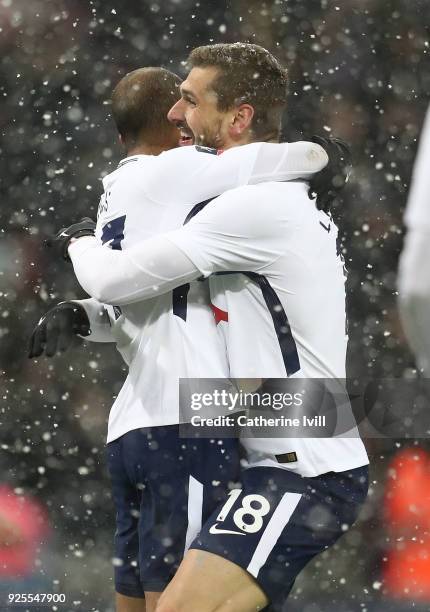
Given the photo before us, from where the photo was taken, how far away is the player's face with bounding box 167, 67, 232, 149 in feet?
6.83

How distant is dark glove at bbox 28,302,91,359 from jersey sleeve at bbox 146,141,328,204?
0.36 m

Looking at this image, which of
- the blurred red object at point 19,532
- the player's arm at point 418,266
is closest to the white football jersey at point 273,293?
the player's arm at point 418,266

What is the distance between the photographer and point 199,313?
1955 mm

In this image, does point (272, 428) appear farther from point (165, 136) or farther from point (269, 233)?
point (165, 136)

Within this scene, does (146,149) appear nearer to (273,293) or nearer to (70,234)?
(70,234)

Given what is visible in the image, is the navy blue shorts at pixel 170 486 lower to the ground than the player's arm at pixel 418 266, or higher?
lower

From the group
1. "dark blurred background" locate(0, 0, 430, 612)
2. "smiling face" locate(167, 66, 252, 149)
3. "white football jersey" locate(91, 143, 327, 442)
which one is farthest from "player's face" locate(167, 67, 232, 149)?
"dark blurred background" locate(0, 0, 430, 612)

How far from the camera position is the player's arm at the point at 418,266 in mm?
863

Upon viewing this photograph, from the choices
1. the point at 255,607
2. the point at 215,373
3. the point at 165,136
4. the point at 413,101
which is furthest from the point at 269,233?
the point at 413,101

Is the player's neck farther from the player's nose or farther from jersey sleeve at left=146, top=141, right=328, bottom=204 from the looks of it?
jersey sleeve at left=146, top=141, right=328, bottom=204

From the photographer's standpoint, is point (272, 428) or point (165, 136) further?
point (165, 136)

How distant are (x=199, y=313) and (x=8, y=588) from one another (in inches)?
94.3

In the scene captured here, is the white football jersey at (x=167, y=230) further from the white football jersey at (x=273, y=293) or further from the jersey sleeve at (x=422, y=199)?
the jersey sleeve at (x=422, y=199)

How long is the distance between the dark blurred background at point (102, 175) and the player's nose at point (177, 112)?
2.09 m
